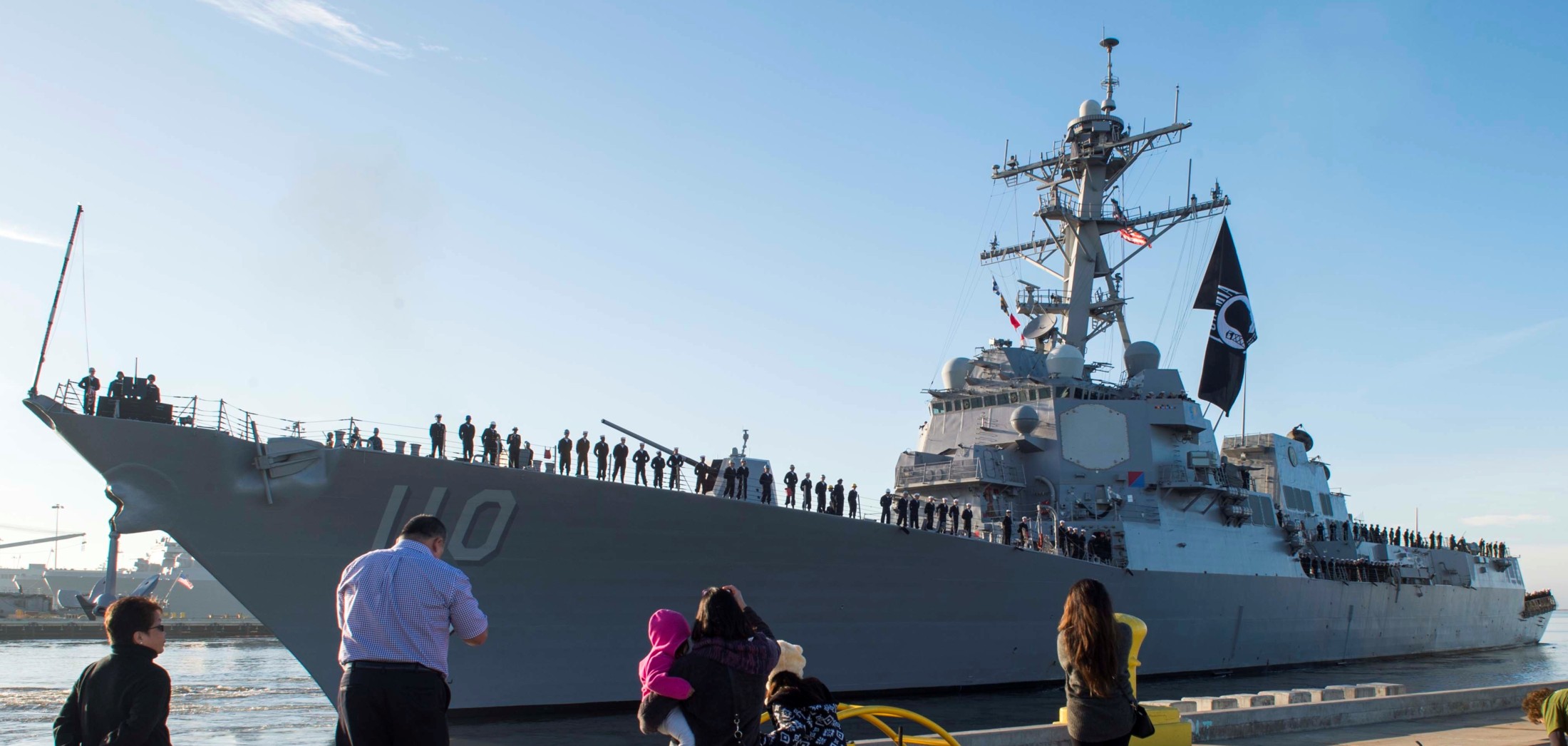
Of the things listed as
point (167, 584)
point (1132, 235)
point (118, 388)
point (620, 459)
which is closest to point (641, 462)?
point (620, 459)

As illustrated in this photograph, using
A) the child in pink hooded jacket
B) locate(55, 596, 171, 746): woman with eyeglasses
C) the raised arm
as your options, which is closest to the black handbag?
the child in pink hooded jacket

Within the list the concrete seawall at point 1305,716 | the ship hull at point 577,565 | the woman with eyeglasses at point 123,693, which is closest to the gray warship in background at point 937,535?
the ship hull at point 577,565

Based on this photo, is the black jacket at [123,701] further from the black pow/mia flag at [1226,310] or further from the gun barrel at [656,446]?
the black pow/mia flag at [1226,310]

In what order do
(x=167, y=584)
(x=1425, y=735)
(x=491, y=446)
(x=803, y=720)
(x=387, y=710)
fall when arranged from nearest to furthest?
(x=387, y=710)
(x=803, y=720)
(x=1425, y=735)
(x=491, y=446)
(x=167, y=584)

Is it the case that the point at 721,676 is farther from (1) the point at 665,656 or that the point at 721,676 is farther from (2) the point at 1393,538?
(2) the point at 1393,538

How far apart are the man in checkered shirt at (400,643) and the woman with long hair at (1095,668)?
2.08 metres

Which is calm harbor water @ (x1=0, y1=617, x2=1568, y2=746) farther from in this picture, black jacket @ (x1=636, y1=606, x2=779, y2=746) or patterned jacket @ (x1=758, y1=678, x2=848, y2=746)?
black jacket @ (x1=636, y1=606, x2=779, y2=746)

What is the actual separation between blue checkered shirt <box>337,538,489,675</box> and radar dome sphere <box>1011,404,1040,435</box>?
17581 mm

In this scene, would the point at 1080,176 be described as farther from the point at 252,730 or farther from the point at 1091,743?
the point at 1091,743

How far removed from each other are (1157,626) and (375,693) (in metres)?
18.9

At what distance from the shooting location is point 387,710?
3.32 metres

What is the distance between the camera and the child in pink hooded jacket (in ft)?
11.8

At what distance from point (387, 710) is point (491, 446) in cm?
1002

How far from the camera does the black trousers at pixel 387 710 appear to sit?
3293 mm
